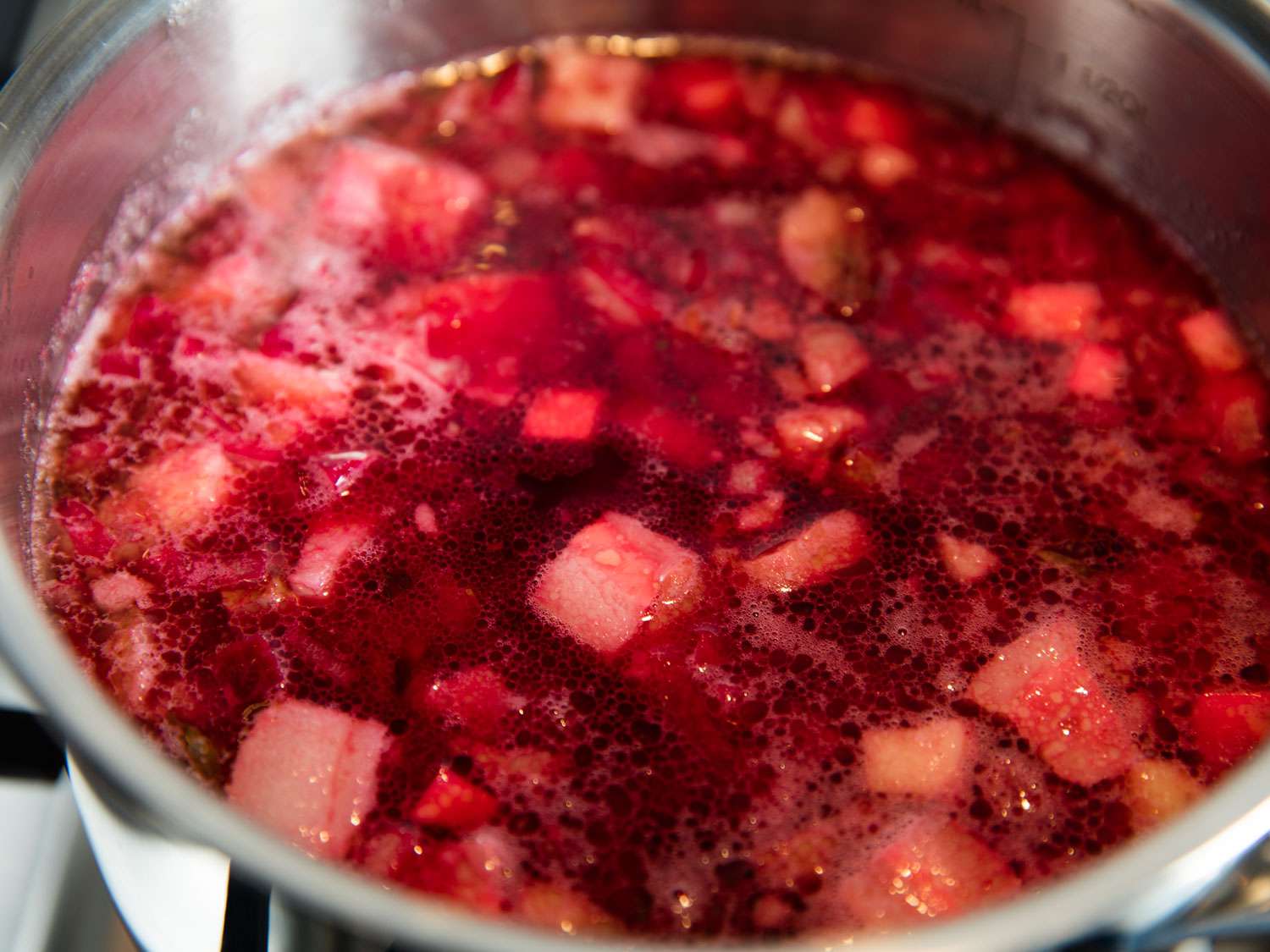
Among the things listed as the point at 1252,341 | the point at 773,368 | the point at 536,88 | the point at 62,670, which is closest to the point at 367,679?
the point at 62,670

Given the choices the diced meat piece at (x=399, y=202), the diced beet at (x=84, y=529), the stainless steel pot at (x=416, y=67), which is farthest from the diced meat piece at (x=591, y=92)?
the diced beet at (x=84, y=529)

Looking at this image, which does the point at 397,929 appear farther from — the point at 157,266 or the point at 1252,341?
the point at 1252,341

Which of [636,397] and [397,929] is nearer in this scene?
[397,929]

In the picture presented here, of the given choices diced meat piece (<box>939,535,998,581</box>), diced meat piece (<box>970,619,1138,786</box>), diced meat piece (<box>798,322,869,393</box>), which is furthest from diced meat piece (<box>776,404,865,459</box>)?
diced meat piece (<box>970,619,1138,786</box>)

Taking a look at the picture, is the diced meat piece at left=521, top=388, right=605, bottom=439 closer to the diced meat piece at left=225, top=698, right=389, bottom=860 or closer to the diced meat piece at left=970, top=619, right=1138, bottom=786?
the diced meat piece at left=225, top=698, right=389, bottom=860

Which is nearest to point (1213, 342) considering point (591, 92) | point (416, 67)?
point (591, 92)

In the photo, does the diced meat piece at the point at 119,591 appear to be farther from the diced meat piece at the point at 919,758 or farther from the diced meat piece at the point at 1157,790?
the diced meat piece at the point at 1157,790
